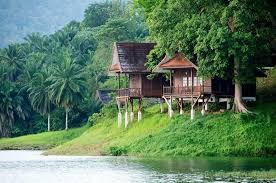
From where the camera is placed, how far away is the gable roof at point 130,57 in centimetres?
7781

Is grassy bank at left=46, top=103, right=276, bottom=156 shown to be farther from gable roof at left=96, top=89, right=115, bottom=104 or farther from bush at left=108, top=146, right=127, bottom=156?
gable roof at left=96, top=89, right=115, bottom=104

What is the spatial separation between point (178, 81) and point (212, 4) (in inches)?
418

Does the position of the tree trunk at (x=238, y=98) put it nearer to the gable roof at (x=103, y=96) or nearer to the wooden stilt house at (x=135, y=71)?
the wooden stilt house at (x=135, y=71)

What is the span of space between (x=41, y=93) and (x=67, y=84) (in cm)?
873

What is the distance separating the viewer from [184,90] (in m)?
71.8

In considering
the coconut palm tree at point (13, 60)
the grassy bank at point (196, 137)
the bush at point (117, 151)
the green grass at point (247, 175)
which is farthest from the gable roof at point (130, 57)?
the coconut palm tree at point (13, 60)

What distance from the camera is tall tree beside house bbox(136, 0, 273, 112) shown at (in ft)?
206

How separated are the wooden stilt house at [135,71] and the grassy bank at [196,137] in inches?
132

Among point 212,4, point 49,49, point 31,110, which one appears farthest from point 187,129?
point 49,49

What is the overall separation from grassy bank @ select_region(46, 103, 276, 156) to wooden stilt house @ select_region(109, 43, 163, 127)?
334 cm

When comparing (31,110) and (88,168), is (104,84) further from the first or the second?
(88,168)

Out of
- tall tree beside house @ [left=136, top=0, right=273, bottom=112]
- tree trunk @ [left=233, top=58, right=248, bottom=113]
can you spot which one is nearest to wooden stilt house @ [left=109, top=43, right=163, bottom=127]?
tall tree beside house @ [left=136, top=0, right=273, bottom=112]

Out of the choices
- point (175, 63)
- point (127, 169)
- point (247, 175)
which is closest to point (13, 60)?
point (175, 63)

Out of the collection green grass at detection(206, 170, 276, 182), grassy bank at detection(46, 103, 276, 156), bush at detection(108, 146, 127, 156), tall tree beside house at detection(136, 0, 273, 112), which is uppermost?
tall tree beside house at detection(136, 0, 273, 112)
